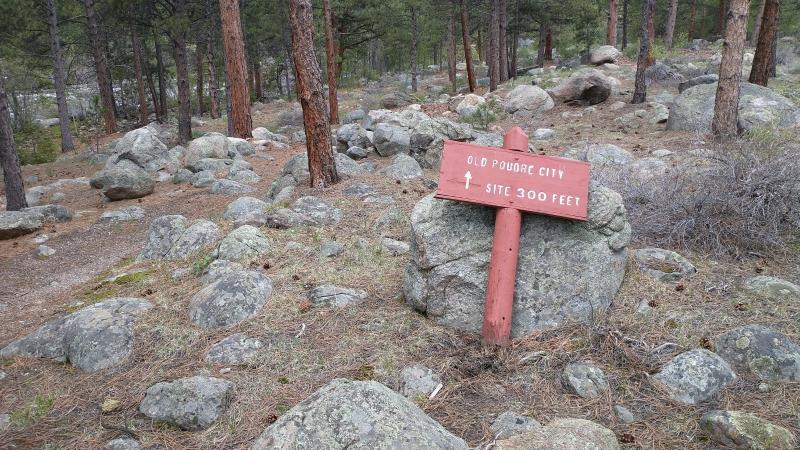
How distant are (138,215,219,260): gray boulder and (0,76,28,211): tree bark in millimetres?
4804

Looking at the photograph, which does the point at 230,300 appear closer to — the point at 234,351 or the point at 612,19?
the point at 234,351

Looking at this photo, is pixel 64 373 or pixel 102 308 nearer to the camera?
pixel 64 373

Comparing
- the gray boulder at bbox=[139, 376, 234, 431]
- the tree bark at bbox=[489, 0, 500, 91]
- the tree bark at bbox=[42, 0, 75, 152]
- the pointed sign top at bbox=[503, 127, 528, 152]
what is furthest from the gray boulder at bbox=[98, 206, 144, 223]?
the tree bark at bbox=[489, 0, 500, 91]

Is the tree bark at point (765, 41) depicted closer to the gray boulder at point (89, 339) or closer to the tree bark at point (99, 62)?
the gray boulder at point (89, 339)

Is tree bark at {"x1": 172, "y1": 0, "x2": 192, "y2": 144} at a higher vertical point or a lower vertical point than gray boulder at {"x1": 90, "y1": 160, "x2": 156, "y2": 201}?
higher

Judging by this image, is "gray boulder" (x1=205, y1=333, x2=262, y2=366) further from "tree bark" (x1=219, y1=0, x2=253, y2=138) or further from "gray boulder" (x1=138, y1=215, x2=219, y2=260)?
"tree bark" (x1=219, y1=0, x2=253, y2=138)

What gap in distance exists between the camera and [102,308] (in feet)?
14.3

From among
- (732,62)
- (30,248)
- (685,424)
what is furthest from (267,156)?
(685,424)

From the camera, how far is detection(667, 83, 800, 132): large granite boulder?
858 cm

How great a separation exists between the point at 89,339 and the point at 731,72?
30.0 feet

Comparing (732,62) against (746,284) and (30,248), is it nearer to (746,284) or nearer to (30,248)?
(746,284)

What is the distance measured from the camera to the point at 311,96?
292 inches

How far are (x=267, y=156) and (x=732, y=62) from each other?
9498 mm

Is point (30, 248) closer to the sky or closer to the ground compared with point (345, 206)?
closer to the ground
